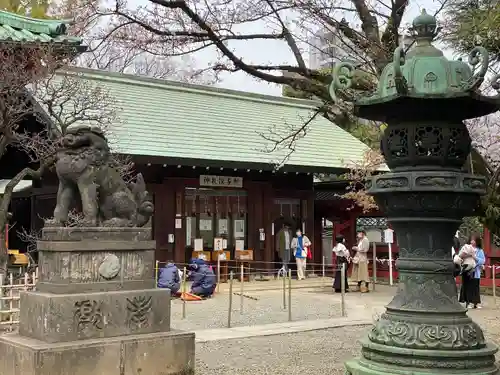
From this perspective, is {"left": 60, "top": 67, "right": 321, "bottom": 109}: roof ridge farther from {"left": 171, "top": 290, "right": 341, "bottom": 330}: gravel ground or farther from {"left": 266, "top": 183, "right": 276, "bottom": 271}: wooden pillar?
{"left": 171, "top": 290, "right": 341, "bottom": 330}: gravel ground

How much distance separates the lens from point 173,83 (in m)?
23.1

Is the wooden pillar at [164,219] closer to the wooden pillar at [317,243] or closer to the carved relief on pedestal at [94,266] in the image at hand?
the wooden pillar at [317,243]

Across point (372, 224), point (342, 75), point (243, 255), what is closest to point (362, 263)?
point (243, 255)

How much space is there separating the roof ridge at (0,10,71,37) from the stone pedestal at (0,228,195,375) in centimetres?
356

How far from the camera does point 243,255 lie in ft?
66.5

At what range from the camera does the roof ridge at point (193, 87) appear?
20919mm

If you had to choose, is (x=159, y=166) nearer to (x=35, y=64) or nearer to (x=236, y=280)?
(x=236, y=280)

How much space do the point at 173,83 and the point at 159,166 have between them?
5259 millimetres

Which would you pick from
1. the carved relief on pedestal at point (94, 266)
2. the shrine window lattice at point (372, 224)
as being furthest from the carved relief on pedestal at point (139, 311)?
the shrine window lattice at point (372, 224)

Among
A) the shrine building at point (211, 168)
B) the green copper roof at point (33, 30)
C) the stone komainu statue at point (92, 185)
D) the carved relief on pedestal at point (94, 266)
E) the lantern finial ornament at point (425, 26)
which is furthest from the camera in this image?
the shrine building at point (211, 168)

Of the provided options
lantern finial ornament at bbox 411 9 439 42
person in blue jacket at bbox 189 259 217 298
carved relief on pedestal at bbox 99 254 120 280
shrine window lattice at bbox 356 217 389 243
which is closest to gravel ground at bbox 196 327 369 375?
carved relief on pedestal at bbox 99 254 120 280

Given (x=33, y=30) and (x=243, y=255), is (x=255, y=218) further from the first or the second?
(x=33, y=30)

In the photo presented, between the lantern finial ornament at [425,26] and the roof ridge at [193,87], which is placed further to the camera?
the roof ridge at [193,87]

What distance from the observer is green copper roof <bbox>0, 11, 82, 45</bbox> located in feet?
29.3
